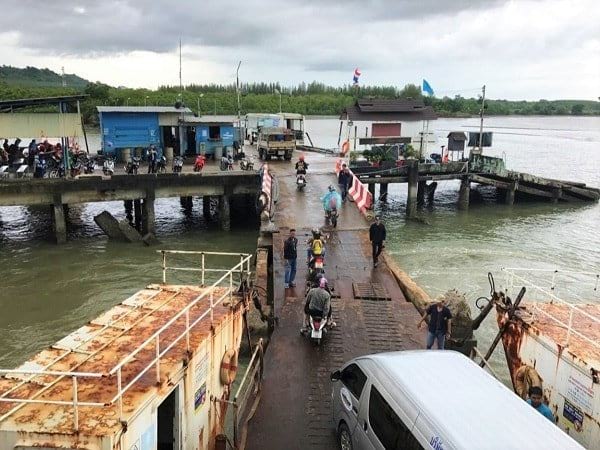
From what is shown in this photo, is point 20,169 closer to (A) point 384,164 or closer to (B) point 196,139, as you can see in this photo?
(B) point 196,139

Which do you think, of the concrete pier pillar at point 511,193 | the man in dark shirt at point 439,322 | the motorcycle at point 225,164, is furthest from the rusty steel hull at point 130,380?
the concrete pier pillar at point 511,193

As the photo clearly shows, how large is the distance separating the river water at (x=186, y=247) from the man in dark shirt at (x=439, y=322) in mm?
5252

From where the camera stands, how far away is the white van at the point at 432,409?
17.5 feet

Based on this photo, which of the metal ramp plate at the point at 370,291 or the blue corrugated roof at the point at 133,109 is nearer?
the metal ramp plate at the point at 370,291

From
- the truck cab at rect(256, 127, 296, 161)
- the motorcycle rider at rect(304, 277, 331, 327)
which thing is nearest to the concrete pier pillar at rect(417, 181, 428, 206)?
the truck cab at rect(256, 127, 296, 161)

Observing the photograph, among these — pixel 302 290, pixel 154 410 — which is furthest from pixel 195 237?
pixel 154 410

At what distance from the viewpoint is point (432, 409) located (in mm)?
5715

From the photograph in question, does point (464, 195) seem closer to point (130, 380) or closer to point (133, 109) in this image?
point (133, 109)

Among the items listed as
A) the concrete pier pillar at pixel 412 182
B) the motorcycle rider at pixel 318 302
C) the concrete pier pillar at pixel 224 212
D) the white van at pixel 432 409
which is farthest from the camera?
the concrete pier pillar at pixel 412 182

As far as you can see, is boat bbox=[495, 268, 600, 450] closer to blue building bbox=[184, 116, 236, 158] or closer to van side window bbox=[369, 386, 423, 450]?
van side window bbox=[369, 386, 423, 450]

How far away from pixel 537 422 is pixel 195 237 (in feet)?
72.5

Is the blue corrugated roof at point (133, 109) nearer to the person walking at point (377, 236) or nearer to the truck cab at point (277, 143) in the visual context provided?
the truck cab at point (277, 143)

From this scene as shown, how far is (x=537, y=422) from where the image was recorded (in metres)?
5.59

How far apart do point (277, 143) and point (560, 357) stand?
2527cm
